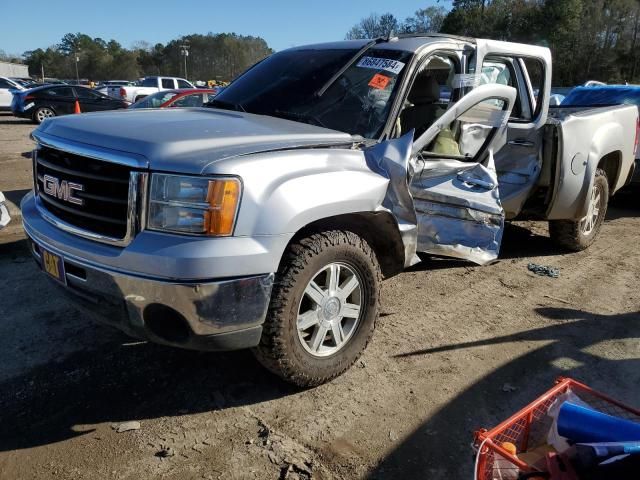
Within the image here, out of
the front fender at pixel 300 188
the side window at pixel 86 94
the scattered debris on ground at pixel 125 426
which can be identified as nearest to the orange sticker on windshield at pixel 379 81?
the front fender at pixel 300 188

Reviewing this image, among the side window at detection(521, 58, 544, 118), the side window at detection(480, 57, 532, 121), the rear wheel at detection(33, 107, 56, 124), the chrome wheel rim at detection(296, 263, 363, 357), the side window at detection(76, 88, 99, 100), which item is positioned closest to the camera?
the chrome wheel rim at detection(296, 263, 363, 357)

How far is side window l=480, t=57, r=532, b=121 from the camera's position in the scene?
15.5 ft

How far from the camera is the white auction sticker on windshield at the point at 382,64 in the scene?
3695mm

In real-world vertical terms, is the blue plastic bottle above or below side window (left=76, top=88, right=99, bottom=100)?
above

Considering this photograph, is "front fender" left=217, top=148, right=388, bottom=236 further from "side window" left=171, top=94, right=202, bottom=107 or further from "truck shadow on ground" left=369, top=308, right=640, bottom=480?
"side window" left=171, top=94, right=202, bottom=107

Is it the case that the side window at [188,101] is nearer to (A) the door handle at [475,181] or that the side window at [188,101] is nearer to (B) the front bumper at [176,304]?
(A) the door handle at [475,181]

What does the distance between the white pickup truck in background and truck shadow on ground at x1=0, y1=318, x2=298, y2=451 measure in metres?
24.0

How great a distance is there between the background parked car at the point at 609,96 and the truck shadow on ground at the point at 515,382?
443 centimetres

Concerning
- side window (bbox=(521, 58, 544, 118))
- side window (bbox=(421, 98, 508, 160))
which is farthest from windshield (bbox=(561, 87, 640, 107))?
side window (bbox=(421, 98, 508, 160))

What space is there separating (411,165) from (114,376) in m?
2.22

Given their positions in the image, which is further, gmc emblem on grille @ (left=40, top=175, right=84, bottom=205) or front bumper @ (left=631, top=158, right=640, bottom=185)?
front bumper @ (left=631, top=158, right=640, bottom=185)

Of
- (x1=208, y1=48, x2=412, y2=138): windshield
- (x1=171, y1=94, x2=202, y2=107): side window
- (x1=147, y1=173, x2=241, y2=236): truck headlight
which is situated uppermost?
(x1=208, y1=48, x2=412, y2=138): windshield

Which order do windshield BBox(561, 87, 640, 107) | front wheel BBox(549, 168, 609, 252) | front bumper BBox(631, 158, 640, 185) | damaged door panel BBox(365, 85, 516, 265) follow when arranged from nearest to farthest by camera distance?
damaged door panel BBox(365, 85, 516, 265) < front wheel BBox(549, 168, 609, 252) < front bumper BBox(631, 158, 640, 185) < windshield BBox(561, 87, 640, 107)

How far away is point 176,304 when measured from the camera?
2.39 metres
